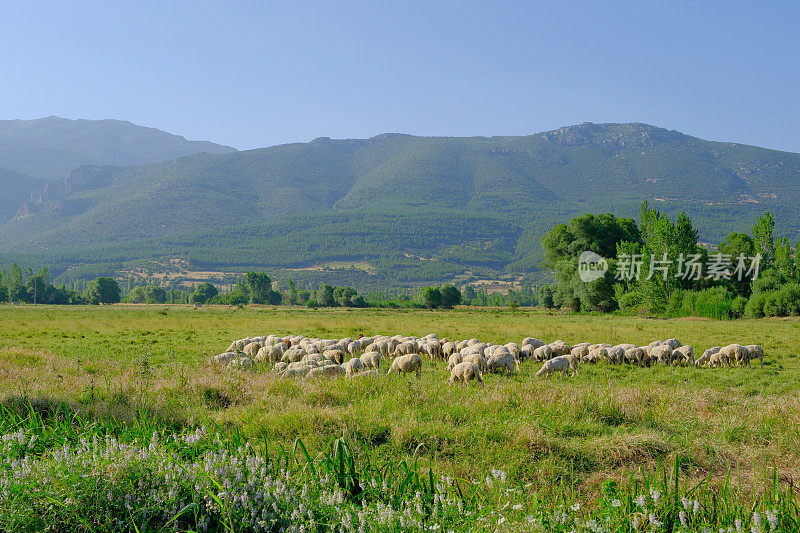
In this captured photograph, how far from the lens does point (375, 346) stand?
59.0 ft

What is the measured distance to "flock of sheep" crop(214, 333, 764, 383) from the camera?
13.8m

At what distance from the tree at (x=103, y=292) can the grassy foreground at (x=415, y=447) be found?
4468 inches

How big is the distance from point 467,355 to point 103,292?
118 metres

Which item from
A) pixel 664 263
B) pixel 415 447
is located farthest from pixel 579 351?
pixel 664 263

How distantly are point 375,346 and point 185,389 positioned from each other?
30.3 feet

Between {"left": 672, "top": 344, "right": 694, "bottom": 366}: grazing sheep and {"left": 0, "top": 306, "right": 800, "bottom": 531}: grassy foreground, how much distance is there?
3.79 metres

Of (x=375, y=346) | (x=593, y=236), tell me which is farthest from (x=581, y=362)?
(x=593, y=236)

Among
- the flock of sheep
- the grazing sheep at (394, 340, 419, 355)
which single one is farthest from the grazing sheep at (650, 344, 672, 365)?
the grazing sheep at (394, 340, 419, 355)

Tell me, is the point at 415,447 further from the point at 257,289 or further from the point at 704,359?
the point at 257,289

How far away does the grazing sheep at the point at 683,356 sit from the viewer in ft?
54.2

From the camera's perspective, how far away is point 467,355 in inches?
575

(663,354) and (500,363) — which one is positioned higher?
(500,363)

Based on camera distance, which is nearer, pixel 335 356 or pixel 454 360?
pixel 454 360

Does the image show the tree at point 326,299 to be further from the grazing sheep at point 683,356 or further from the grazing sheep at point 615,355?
the grazing sheep at point 683,356
